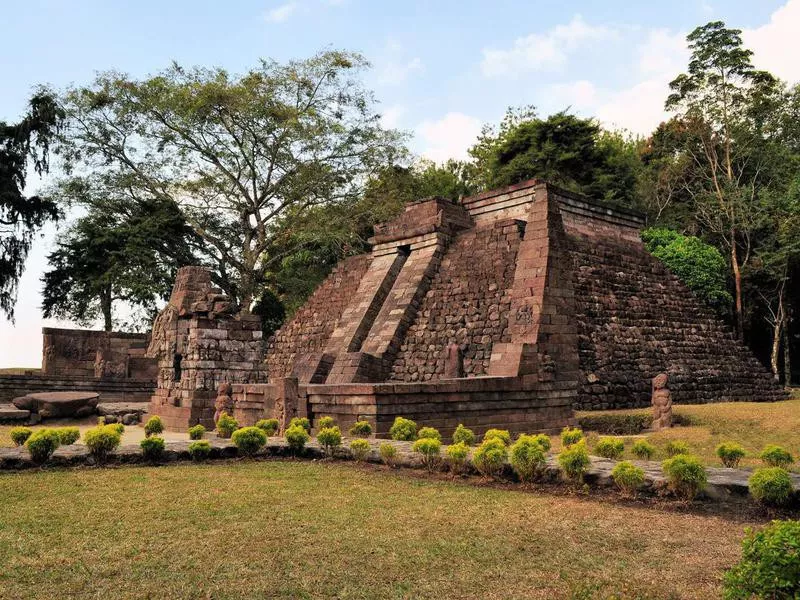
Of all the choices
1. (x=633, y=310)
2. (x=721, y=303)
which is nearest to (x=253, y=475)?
(x=633, y=310)

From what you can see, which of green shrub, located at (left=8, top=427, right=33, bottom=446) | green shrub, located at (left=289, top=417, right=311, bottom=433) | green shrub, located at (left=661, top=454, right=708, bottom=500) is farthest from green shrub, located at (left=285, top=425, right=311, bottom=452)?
green shrub, located at (left=661, top=454, right=708, bottom=500)

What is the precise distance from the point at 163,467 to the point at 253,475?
52.2 inches

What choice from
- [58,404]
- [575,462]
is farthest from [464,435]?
[58,404]

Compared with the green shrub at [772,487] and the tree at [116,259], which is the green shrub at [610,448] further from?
the tree at [116,259]

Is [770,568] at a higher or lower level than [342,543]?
higher

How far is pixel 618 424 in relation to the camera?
44.8ft

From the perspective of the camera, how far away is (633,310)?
18.6m

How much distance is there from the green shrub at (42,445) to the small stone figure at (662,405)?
10.0m

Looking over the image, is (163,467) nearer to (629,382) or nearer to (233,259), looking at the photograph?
(629,382)

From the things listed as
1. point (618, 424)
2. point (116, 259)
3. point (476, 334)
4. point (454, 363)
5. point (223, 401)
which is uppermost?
point (116, 259)

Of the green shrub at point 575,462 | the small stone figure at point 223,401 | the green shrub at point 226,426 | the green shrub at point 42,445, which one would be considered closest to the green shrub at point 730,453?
the green shrub at point 575,462

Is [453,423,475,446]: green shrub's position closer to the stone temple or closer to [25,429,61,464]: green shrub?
the stone temple

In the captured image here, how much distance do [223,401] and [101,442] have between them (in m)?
5.19

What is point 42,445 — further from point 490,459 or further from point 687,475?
point 687,475
